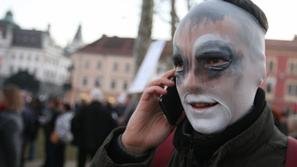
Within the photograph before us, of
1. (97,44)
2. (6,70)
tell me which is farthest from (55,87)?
(97,44)

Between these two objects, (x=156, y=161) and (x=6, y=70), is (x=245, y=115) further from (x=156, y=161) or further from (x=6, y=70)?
(x=6, y=70)

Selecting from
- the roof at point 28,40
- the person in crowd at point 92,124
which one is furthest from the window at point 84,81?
the person in crowd at point 92,124

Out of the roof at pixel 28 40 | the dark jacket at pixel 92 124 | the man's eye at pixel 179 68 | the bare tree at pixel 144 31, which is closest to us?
the man's eye at pixel 179 68

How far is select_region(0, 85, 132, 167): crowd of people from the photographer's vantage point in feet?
18.0

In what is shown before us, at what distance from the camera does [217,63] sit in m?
1.44

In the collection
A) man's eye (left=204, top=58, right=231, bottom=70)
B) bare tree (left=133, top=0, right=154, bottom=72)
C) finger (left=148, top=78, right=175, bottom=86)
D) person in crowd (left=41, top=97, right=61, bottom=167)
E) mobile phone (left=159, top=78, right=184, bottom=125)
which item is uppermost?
man's eye (left=204, top=58, right=231, bottom=70)

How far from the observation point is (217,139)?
1.42 metres

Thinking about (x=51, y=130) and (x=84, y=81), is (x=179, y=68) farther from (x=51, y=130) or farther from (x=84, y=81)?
(x=84, y=81)

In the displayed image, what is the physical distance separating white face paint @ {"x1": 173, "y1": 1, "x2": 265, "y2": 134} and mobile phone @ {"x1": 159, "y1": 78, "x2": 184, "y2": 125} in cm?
16

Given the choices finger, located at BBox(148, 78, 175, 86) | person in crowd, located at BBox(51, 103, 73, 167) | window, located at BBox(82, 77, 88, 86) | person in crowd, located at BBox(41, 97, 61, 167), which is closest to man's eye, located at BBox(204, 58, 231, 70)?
finger, located at BBox(148, 78, 175, 86)

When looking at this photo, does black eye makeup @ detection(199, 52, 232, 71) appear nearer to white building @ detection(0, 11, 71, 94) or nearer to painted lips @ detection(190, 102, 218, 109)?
painted lips @ detection(190, 102, 218, 109)

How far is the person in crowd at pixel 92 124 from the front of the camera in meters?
7.96

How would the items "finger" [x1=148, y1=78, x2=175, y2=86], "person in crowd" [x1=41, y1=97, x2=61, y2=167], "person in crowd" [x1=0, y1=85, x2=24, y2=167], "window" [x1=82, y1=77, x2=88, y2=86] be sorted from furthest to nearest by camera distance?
1. "window" [x1=82, y1=77, x2=88, y2=86]
2. "person in crowd" [x1=41, y1=97, x2=61, y2=167]
3. "person in crowd" [x1=0, y1=85, x2=24, y2=167]
4. "finger" [x1=148, y1=78, x2=175, y2=86]

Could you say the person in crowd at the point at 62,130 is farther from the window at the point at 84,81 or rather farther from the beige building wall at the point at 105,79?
the window at the point at 84,81
